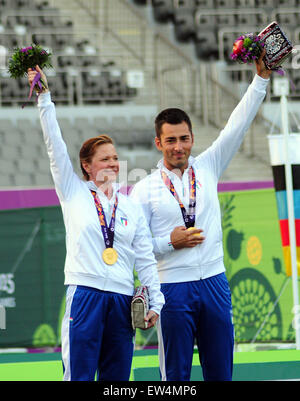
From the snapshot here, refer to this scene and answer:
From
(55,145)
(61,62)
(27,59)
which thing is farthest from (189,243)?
(61,62)

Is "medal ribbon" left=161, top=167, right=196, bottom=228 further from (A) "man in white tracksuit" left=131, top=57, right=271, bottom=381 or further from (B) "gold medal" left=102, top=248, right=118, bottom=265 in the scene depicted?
(B) "gold medal" left=102, top=248, right=118, bottom=265

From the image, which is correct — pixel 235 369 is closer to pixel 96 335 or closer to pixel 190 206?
pixel 190 206

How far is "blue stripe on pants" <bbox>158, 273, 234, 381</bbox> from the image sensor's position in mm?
4188

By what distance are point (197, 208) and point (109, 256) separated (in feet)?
2.03

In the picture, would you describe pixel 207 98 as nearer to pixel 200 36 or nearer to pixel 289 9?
pixel 200 36

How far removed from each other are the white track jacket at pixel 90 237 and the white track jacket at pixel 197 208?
22 centimetres

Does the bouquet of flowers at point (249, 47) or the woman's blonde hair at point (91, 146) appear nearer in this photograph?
the woman's blonde hair at point (91, 146)

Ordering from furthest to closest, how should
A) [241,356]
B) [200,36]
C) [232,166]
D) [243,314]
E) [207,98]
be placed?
[200,36] < [207,98] < [232,166] < [243,314] < [241,356]

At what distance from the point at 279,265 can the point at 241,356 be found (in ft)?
7.08

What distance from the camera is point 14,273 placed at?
8.66 metres

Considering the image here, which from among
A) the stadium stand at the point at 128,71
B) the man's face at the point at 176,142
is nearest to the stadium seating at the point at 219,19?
the stadium stand at the point at 128,71

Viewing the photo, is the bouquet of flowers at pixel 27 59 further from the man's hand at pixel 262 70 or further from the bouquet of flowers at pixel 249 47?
the man's hand at pixel 262 70

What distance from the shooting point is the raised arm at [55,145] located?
3965 mm

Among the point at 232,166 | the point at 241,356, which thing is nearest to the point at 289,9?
the point at 232,166
